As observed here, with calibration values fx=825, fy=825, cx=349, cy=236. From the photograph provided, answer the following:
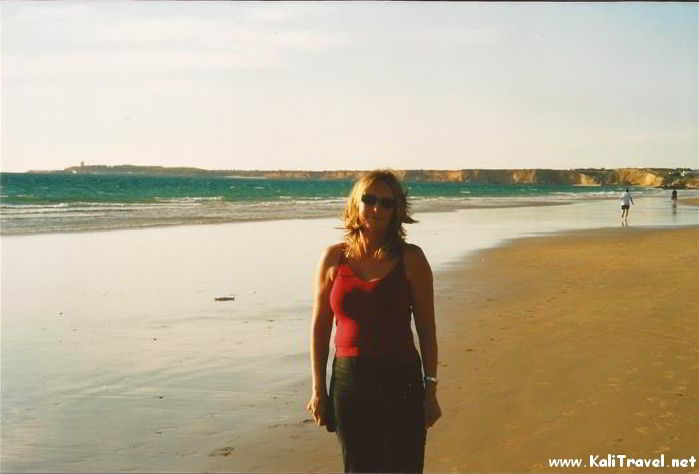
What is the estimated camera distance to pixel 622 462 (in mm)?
4609

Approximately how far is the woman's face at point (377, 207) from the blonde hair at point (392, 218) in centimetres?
1

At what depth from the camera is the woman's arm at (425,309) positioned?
297 cm

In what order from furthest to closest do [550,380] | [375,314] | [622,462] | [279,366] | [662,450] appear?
[279,366], [550,380], [662,450], [622,462], [375,314]

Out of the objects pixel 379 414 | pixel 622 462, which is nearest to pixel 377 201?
pixel 379 414

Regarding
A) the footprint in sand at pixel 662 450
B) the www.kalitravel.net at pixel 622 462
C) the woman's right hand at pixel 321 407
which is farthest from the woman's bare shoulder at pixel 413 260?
the footprint in sand at pixel 662 450

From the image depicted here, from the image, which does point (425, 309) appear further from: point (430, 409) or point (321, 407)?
point (321, 407)

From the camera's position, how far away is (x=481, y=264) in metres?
15.4


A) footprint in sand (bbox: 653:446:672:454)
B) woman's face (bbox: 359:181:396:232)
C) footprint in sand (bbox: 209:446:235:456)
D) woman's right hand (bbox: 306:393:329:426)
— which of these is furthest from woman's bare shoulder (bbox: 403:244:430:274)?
footprint in sand (bbox: 653:446:672:454)

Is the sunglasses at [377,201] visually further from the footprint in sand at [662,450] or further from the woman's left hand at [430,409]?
the footprint in sand at [662,450]

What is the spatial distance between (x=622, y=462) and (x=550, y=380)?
1.77m

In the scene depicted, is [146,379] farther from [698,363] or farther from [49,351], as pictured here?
[698,363]

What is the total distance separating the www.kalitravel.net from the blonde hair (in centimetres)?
221

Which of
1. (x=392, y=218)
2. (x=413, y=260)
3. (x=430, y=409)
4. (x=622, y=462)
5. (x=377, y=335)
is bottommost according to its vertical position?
(x=622, y=462)

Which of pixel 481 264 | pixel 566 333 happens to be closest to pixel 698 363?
pixel 566 333
